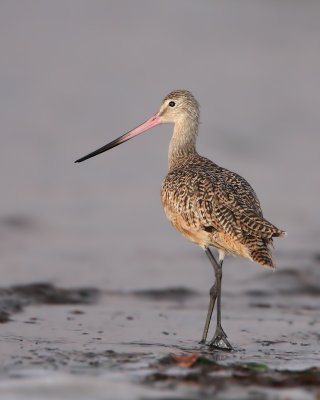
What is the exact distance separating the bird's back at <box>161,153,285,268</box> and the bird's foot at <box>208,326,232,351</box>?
0.65 meters

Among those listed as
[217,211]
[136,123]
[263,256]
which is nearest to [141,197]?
[136,123]

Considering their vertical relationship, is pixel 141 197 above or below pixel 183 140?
above

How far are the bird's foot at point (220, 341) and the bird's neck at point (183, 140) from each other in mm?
2052

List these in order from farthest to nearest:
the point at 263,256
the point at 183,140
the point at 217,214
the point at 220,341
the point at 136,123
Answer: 1. the point at 136,123
2. the point at 183,140
3. the point at 220,341
4. the point at 217,214
5. the point at 263,256

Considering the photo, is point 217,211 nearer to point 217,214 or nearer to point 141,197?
point 217,214

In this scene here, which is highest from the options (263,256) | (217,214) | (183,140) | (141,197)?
(141,197)

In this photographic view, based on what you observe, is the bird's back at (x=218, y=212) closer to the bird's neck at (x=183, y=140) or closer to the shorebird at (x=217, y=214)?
the shorebird at (x=217, y=214)

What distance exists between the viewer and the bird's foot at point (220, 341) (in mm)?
9164

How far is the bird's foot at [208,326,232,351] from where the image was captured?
916cm

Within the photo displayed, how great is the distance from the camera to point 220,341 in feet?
30.5

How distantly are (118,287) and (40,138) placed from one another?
5.16m

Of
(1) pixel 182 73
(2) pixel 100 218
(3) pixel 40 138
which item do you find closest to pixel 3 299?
(2) pixel 100 218

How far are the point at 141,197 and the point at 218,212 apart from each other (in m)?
5.47

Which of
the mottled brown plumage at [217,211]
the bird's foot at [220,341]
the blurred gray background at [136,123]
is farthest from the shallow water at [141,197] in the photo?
the mottled brown plumage at [217,211]
